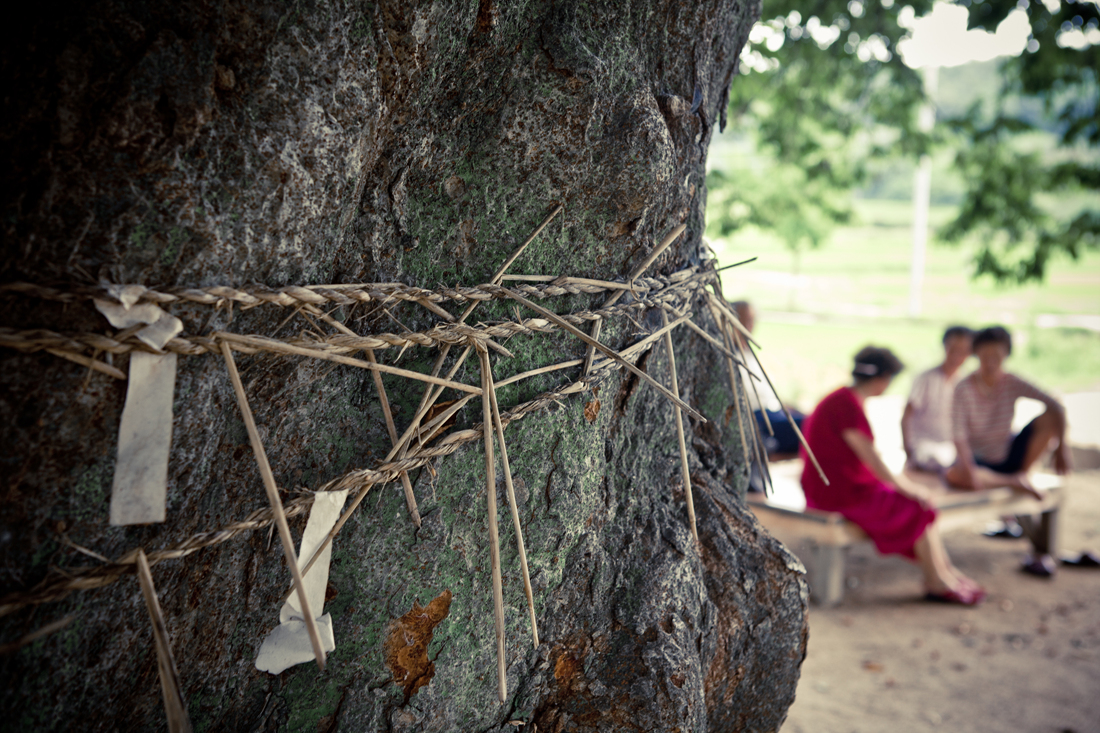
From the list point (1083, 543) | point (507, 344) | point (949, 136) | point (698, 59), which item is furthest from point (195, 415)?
point (949, 136)

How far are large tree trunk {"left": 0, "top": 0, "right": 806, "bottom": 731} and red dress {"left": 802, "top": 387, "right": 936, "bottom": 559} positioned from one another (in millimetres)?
2954

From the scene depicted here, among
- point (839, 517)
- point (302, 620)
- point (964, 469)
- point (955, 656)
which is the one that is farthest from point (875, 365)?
point (302, 620)

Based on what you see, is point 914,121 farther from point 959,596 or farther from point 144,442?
point 144,442

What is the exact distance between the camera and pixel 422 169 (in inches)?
54.4

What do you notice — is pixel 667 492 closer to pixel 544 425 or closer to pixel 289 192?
pixel 544 425

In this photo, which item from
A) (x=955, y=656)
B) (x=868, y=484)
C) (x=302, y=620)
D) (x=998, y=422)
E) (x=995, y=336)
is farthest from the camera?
(x=998, y=422)

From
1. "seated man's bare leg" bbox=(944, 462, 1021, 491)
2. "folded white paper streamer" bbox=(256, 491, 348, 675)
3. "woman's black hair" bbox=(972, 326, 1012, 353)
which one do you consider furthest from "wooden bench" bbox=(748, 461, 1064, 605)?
Answer: "folded white paper streamer" bbox=(256, 491, 348, 675)

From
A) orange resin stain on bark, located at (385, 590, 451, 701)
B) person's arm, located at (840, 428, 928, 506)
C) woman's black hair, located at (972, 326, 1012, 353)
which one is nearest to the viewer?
orange resin stain on bark, located at (385, 590, 451, 701)

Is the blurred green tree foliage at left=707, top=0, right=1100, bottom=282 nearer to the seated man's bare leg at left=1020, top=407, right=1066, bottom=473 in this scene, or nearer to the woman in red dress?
the seated man's bare leg at left=1020, top=407, right=1066, bottom=473

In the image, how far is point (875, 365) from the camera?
4.59 meters

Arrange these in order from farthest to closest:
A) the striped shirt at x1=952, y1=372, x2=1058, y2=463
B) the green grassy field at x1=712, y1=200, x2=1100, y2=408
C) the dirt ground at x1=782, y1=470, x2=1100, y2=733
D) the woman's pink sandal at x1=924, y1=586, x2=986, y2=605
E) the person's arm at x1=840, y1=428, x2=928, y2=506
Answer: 1. the green grassy field at x1=712, y1=200, x2=1100, y2=408
2. the striped shirt at x1=952, y1=372, x2=1058, y2=463
3. the woman's pink sandal at x1=924, y1=586, x2=986, y2=605
4. the person's arm at x1=840, y1=428, x2=928, y2=506
5. the dirt ground at x1=782, y1=470, x2=1100, y2=733

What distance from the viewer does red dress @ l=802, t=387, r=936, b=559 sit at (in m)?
4.63

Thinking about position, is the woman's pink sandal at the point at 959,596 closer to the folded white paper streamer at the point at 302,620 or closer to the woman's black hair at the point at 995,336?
the woman's black hair at the point at 995,336

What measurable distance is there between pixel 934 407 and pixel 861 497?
162 cm
